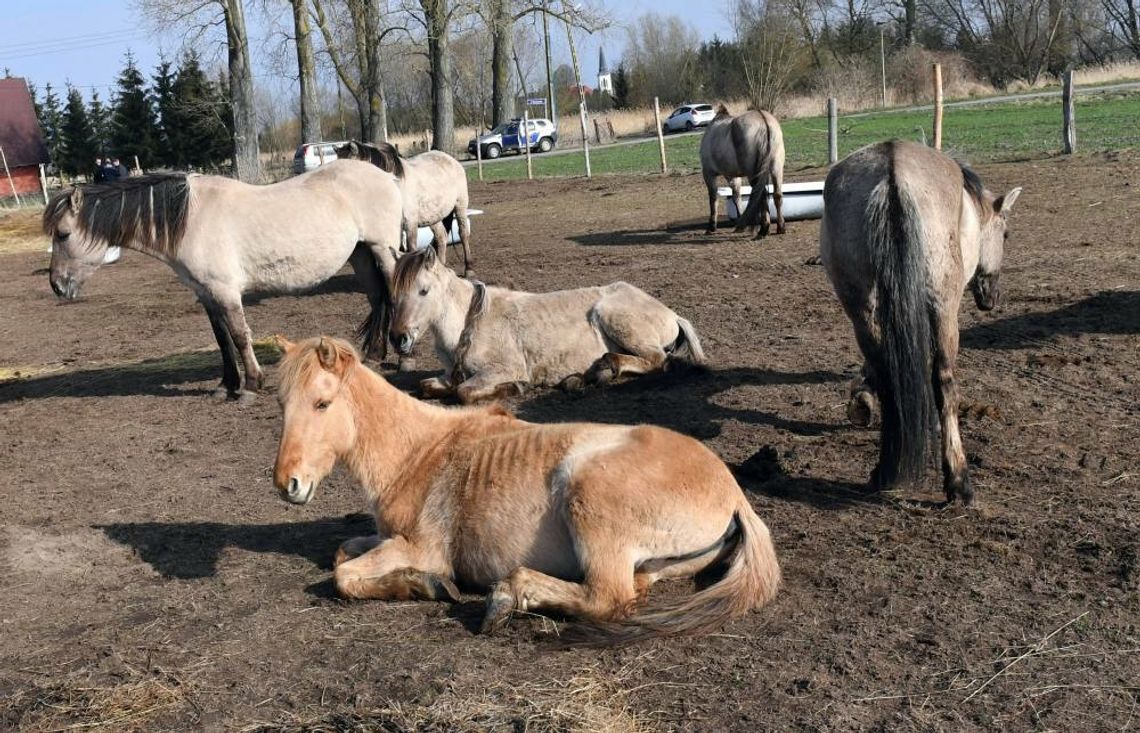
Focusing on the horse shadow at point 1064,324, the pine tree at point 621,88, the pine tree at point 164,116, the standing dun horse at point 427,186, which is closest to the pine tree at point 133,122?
the pine tree at point 164,116

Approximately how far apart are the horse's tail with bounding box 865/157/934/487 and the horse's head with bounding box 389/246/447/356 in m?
3.82

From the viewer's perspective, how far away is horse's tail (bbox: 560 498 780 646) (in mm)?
4027

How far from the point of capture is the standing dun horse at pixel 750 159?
15039 millimetres

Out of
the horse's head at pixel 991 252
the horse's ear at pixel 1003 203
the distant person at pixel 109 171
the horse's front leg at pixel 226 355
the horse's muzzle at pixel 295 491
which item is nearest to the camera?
the horse's muzzle at pixel 295 491

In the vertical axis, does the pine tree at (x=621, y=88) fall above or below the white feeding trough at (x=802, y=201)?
above

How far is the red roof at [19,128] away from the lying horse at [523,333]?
178ft

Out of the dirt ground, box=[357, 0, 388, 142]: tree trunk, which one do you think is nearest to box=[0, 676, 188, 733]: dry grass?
the dirt ground

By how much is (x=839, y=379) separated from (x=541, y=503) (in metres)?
4.10

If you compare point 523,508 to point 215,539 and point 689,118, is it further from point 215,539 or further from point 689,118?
point 689,118

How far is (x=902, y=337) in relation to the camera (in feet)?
18.0

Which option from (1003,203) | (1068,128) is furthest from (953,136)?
(1003,203)

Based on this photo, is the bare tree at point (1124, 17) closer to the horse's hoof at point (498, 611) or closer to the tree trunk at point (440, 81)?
the tree trunk at point (440, 81)

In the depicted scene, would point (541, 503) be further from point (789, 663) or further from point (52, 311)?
point (52, 311)

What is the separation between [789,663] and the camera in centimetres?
388
